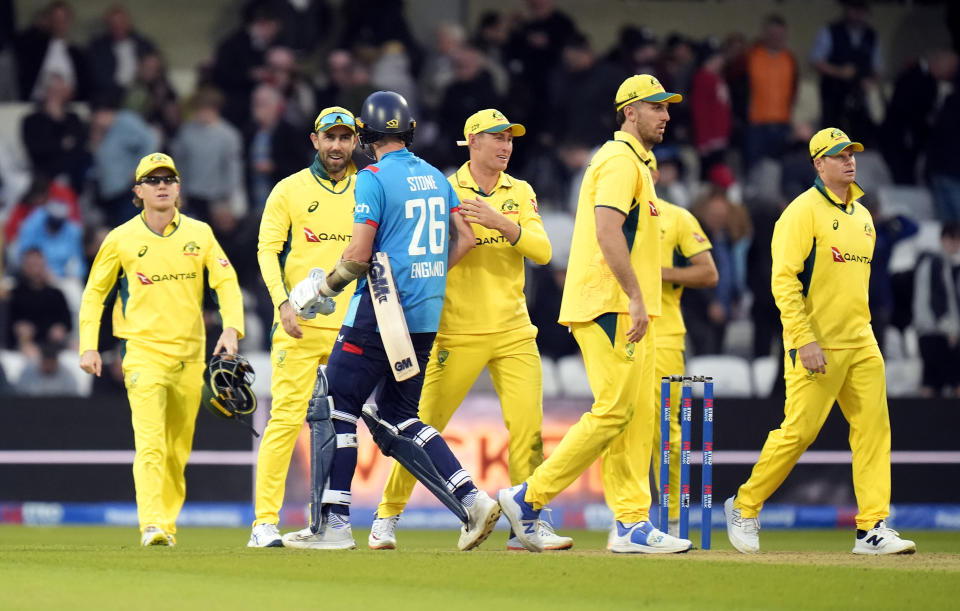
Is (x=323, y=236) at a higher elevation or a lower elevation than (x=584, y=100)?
lower

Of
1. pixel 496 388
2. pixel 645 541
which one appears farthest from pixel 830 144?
pixel 645 541

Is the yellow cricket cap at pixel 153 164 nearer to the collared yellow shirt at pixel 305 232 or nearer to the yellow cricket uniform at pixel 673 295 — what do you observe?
the collared yellow shirt at pixel 305 232

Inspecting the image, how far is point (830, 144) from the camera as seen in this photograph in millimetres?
9555

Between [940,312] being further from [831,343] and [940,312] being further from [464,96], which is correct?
[831,343]

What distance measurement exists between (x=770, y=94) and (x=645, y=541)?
1082 cm

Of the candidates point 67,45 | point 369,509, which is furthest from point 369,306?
point 67,45

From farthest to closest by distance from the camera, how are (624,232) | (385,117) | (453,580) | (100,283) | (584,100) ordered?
(584,100)
(100,283)
(624,232)
(385,117)
(453,580)

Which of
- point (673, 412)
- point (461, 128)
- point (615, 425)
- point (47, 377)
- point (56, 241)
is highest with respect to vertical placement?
point (461, 128)

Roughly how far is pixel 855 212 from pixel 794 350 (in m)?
0.96

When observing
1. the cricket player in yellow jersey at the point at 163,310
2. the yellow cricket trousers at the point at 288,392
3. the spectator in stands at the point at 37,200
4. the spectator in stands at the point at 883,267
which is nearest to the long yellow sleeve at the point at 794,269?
the yellow cricket trousers at the point at 288,392

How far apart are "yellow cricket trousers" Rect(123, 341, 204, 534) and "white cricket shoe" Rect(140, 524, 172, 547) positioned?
4 cm

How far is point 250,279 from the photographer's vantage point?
626 inches

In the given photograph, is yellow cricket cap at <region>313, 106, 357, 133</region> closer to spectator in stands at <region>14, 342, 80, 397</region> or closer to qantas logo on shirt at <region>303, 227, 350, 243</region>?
qantas logo on shirt at <region>303, 227, 350, 243</region>

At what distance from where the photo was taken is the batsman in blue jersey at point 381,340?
8.20 m
